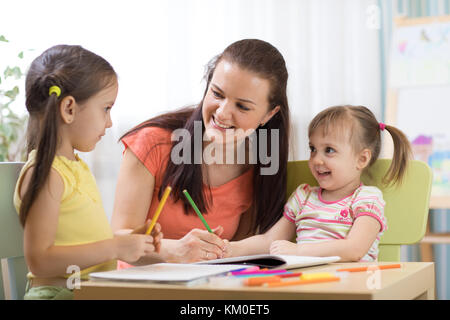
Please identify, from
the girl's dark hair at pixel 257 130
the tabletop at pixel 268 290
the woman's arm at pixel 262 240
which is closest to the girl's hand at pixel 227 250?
the woman's arm at pixel 262 240

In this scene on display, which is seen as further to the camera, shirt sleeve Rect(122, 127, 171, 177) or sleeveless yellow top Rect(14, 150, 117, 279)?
shirt sleeve Rect(122, 127, 171, 177)

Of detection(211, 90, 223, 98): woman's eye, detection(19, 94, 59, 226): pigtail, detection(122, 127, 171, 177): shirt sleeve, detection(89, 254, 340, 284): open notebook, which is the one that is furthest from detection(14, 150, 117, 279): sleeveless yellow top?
detection(211, 90, 223, 98): woman's eye

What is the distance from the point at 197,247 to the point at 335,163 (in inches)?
15.8

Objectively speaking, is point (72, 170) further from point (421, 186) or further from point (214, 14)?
point (214, 14)

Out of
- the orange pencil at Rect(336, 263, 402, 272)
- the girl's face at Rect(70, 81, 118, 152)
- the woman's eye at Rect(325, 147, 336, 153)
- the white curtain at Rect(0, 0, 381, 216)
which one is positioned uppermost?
the white curtain at Rect(0, 0, 381, 216)

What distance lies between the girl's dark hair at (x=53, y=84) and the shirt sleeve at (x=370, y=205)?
22.9 inches

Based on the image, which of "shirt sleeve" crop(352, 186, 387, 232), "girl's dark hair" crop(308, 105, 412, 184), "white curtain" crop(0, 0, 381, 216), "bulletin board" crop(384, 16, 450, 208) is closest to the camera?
"shirt sleeve" crop(352, 186, 387, 232)

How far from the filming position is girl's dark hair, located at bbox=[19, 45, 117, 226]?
95 cm

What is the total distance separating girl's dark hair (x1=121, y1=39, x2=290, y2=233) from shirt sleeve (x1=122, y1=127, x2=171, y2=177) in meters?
0.02

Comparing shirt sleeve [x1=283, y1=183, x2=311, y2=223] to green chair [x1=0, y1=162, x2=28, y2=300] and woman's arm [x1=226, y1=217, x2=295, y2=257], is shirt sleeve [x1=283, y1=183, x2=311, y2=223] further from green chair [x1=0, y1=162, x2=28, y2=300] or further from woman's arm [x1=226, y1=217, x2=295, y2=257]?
green chair [x1=0, y1=162, x2=28, y2=300]

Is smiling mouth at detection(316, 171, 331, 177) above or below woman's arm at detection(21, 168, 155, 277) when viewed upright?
above

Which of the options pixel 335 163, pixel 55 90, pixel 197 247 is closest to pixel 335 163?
pixel 335 163

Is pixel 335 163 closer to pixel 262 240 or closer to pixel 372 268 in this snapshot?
pixel 262 240

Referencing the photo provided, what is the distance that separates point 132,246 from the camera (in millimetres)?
889
